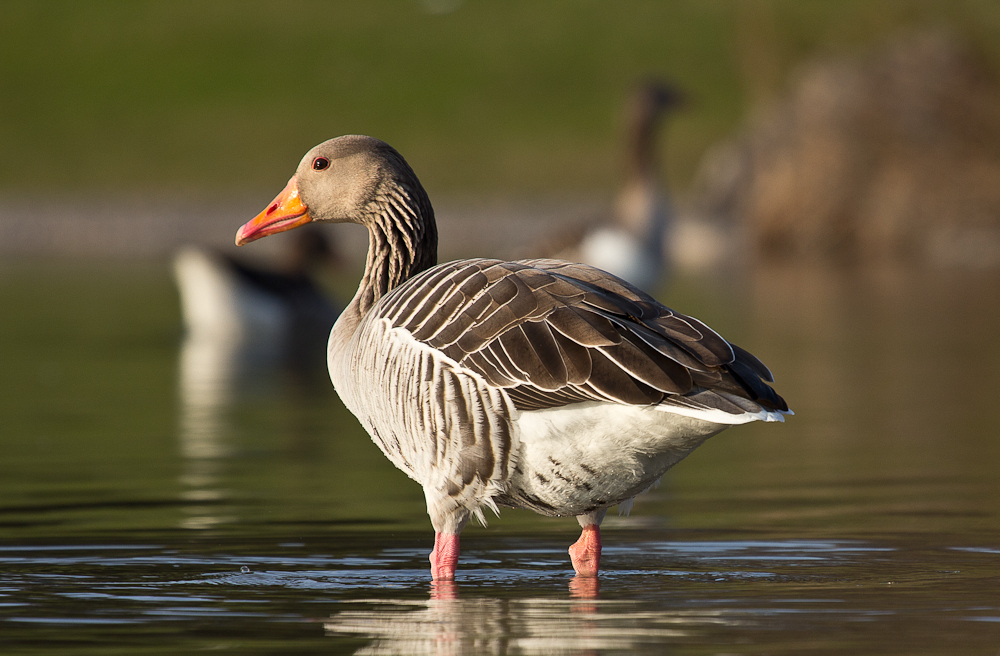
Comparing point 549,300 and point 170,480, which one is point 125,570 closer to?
point 549,300

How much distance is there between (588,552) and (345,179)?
6.93 ft

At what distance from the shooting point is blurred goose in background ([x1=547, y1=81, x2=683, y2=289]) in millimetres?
16906

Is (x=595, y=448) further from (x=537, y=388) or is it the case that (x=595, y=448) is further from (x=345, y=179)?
(x=345, y=179)

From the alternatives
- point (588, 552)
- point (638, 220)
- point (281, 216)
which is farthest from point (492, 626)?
point (638, 220)

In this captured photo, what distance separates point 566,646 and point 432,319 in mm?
1605

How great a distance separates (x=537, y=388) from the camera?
17.7 feet

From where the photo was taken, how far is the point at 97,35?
66.6 metres

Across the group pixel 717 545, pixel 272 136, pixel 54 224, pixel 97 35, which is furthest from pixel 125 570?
pixel 97 35

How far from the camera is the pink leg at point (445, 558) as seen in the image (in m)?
5.97

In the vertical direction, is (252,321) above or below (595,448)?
above

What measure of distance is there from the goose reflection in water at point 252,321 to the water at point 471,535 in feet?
2.02

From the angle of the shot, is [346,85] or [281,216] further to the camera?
[346,85]

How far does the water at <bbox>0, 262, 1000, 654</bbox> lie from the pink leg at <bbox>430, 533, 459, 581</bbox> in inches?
3.5

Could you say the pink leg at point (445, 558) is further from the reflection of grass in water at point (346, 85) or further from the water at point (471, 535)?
the reflection of grass in water at point (346, 85)
